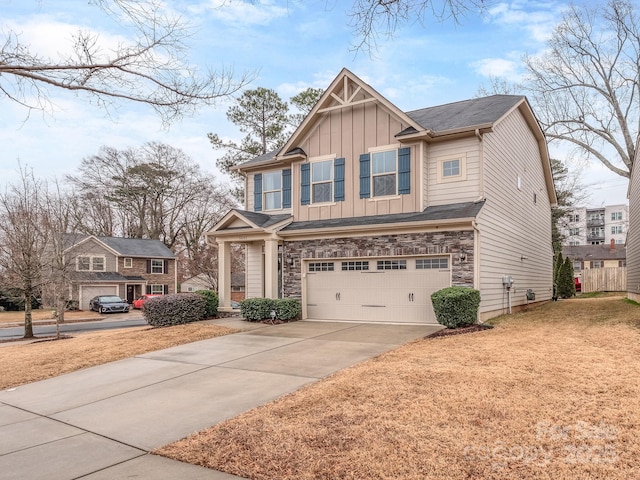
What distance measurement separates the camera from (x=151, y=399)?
6.23 meters

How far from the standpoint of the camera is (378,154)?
45.7ft

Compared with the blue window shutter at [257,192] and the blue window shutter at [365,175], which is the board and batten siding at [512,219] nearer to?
the blue window shutter at [365,175]

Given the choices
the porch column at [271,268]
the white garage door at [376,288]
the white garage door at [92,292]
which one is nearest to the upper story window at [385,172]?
the white garage door at [376,288]

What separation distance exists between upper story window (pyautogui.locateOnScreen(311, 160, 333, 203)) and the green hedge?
354 centimetres

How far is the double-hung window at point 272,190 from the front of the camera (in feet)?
53.6

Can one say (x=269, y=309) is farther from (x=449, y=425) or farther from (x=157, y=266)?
(x=157, y=266)

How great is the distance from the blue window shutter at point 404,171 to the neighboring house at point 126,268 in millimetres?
26642

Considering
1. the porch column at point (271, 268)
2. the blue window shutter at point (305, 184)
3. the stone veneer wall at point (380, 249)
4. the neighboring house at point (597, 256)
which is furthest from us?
the neighboring house at point (597, 256)

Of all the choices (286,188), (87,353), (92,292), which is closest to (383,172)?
(286,188)

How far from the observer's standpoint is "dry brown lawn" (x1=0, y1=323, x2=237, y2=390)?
8672 mm

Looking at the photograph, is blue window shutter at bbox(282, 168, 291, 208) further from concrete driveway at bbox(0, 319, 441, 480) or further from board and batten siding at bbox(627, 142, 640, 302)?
board and batten siding at bbox(627, 142, 640, 302)

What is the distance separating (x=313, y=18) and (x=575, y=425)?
15.0 feet

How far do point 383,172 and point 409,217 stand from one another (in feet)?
6.35

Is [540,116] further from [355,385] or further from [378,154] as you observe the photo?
[355,385]
